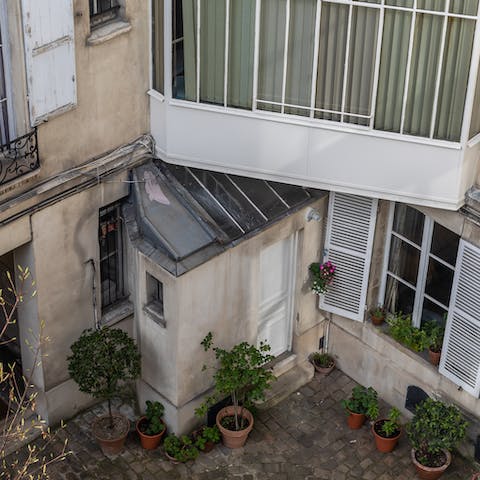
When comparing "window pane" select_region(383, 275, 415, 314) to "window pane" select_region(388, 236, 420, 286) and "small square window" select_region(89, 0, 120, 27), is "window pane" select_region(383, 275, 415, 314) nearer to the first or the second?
"window pane" select_region(388, 236, 420, 286)

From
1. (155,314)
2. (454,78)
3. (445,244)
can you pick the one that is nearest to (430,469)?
(445,244)

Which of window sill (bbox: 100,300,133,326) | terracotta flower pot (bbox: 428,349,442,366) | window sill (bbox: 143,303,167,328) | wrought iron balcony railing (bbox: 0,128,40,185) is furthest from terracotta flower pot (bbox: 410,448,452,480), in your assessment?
wrought iron balcony railing (bbox: 0,128,40,185)

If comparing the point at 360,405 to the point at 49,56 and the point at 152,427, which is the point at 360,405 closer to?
the point at 152,427

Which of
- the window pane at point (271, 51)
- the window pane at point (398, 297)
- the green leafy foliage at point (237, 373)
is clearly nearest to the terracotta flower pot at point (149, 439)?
the green leafy foliage at point (237, 373)

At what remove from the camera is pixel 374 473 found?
15742mm

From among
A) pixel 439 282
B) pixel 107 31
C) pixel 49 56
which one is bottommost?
pixel 439 282

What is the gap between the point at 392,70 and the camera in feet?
43.4

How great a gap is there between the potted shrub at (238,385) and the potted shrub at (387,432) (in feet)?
6.01

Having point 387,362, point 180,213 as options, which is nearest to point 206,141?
point 180,213

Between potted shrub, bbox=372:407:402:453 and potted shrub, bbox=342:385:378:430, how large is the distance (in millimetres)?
201

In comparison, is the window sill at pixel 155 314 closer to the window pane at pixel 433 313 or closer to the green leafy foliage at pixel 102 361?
the green leafy foliage at pixel 102 361

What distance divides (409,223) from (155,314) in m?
4.04

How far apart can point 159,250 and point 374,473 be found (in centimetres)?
480

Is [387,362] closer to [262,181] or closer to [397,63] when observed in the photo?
[262,181]
